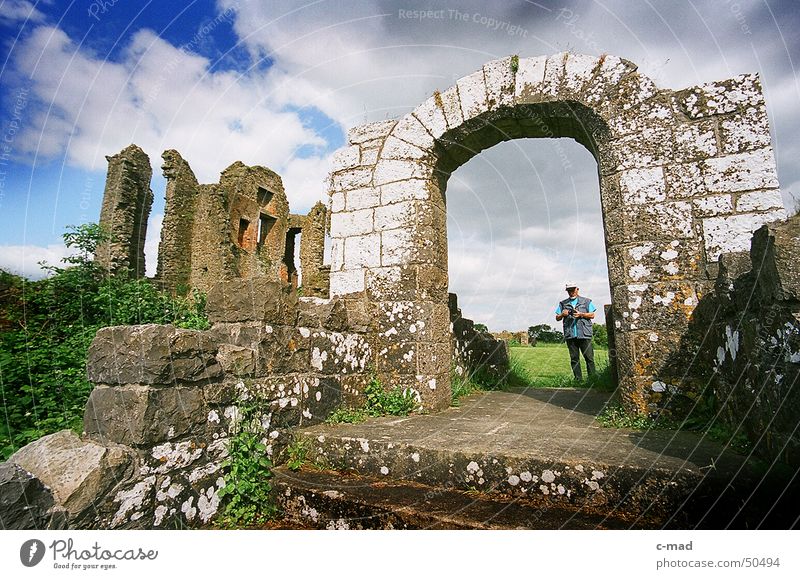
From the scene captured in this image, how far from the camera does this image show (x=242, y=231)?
19.8 m

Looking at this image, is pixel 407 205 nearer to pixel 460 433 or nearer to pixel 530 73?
pixel 530 73

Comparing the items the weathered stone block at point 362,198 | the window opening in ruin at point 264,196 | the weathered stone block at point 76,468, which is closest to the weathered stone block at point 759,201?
the weathered stone block at point 362,198

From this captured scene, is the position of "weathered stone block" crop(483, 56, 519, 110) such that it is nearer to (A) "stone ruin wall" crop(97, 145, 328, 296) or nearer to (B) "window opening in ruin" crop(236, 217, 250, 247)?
(A) "stone ruin wall" crop(97, 145, 328, 296)

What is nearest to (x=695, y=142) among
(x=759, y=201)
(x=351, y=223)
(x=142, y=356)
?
(x=759, y=201)

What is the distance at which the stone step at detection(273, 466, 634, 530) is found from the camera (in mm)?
1997

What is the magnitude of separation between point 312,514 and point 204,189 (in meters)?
20.4

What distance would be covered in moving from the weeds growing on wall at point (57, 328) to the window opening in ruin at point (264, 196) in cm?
1118

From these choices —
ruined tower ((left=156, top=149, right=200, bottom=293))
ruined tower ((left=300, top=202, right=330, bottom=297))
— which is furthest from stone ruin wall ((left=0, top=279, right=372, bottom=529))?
ruined tower ((left=156, top=149, right=200, bottom=293))

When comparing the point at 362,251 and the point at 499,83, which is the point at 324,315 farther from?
the point at 499,83

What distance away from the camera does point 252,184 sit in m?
20.0

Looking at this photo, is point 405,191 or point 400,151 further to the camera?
point 400,151

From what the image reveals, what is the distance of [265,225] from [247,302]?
1891cm

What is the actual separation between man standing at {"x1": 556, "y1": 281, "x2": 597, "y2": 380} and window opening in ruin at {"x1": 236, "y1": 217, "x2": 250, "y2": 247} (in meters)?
15.7
